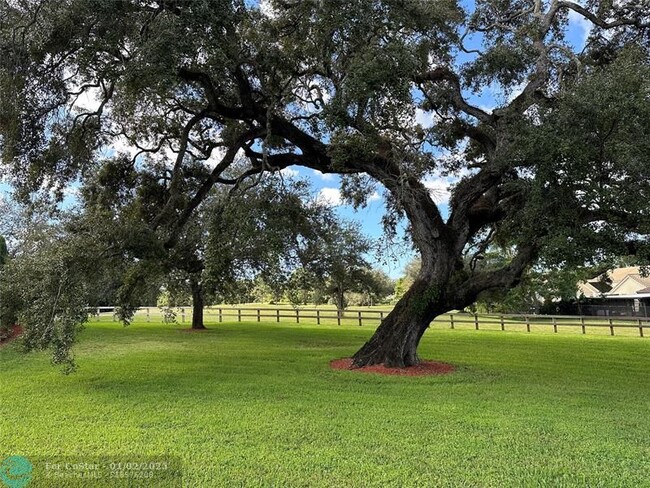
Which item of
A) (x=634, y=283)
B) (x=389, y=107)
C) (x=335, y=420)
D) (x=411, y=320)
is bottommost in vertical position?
(x=335, y=420)

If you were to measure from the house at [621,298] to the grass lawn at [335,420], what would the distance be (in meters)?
26.1

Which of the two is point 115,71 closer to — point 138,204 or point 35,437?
point 138,204

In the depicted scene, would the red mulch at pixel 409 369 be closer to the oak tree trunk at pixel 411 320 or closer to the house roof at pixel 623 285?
the oak tree trunk at pixel 411 320

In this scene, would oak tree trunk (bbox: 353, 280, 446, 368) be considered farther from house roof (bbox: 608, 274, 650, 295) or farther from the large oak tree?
house roof (bbox: 608, 274, 650, 295)

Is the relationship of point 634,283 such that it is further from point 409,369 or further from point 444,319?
point 409,369

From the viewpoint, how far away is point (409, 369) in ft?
35.2

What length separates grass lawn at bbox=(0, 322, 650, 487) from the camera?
14.6 feet

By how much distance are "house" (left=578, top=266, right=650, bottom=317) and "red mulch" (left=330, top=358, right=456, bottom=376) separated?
1079 inches

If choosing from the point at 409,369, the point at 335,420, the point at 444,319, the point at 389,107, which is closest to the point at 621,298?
Answer: the point at 444,319

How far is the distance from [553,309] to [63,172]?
3607cm

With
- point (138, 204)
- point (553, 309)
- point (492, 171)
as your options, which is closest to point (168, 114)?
point (138, 204)

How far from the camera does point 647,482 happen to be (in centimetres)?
419

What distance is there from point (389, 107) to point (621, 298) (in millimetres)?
35987

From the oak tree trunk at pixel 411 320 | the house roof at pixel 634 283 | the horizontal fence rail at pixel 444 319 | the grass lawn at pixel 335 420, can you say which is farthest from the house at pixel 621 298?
the oak tree trunk at pixel 411 320
